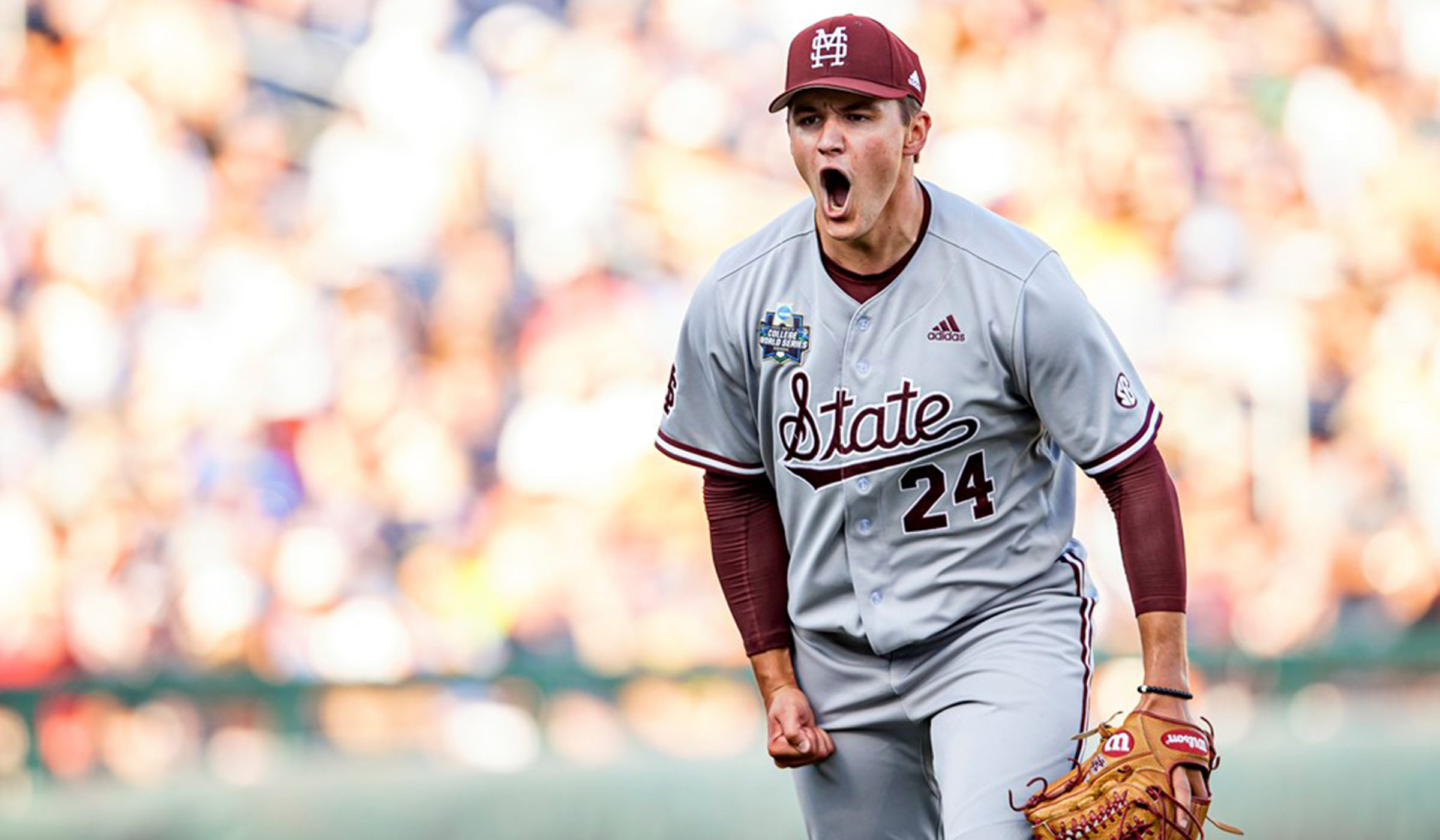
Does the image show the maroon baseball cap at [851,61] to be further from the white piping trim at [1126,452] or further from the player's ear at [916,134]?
the white piping trim at [1126,452]

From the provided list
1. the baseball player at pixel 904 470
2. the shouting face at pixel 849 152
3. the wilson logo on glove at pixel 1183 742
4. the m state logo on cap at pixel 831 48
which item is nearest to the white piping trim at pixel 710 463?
the baseball player at pixel 904 470

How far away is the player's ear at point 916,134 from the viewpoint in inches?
112

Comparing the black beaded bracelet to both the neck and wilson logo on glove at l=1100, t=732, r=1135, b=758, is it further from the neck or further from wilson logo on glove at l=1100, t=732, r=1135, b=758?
the neck

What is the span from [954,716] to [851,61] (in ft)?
3.12

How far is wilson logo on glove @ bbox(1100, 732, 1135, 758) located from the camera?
2664 mm

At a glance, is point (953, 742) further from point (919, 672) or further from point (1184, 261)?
point (1184, 261)

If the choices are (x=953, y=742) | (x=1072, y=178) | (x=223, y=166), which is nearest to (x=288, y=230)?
(x=223, y=166)

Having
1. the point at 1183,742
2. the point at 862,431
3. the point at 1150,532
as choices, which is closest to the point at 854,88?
the point at 862,431

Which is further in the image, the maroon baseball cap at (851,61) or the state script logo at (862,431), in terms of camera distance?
the state script logo at (862,431)

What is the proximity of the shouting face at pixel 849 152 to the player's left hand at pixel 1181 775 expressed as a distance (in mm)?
772

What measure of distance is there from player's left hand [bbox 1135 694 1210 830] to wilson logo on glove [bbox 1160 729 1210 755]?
0.02 metres

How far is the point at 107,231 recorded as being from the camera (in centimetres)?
657

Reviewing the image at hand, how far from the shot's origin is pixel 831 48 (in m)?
2.75

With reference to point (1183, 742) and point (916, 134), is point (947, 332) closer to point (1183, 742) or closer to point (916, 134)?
point (916, 134)
